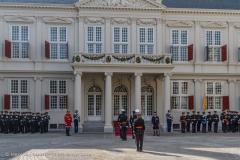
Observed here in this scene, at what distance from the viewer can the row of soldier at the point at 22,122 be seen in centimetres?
2834

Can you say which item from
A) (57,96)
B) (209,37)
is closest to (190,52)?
(209,37)

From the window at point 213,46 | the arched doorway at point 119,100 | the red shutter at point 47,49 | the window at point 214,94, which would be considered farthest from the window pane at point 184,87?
the red shutter at point 47,49

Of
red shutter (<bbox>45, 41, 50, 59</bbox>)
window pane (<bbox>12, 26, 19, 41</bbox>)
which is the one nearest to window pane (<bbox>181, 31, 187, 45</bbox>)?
red shutter (<bbox>45, 41, 50, 59</bbox>)

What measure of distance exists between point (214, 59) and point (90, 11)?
1077cm

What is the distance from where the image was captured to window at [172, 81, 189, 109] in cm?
3297

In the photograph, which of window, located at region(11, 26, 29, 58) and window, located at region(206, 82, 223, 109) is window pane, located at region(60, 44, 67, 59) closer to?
window, located at region(11, 26, 29, 58)

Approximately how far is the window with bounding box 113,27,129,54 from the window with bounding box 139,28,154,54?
111 cm

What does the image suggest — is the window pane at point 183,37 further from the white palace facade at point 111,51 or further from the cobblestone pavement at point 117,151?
the cobblestone pavement at point 117,151

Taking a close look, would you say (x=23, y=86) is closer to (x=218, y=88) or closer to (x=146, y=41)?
(x=146, y=41)

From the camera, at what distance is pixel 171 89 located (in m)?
32.9

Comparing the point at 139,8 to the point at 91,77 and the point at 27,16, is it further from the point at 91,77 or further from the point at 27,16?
the point at 27,16

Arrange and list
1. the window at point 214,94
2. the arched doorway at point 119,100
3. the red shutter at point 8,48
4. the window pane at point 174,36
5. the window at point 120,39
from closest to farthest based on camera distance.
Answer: the red shutter at point 8,48 < the window at point 120,39 < the arched doorway at point 119,100 < the window pane at point 174,36 < the window at point 214,94

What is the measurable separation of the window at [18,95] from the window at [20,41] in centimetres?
217

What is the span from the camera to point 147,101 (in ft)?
108
